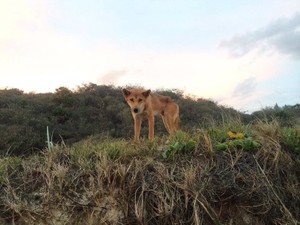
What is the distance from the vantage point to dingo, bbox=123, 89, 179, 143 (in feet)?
36.3

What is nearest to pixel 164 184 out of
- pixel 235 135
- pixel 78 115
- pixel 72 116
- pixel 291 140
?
pixel 235 135

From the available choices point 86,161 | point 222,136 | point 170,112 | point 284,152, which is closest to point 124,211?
point 86,161

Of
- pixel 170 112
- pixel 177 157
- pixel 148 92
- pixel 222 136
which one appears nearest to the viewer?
pixel 177 157

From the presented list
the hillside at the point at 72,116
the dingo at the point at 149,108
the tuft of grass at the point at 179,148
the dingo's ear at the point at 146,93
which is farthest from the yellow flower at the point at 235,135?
the hillside at the point at 72,116

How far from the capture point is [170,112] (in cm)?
1272

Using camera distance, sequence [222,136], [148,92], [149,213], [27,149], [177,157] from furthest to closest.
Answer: [27,149] → [148,92] → [222,136] → [177,157] → [149,213]

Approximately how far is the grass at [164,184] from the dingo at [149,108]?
10.0ft

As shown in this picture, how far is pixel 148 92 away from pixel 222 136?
4.04 m

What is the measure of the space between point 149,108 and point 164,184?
4.94 metres

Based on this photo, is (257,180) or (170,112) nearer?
(257,180)

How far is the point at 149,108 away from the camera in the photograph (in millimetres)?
11422

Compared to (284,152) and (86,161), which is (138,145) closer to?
(86,161)

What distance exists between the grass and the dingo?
3063mm

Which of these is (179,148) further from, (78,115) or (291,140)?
(78,115)
